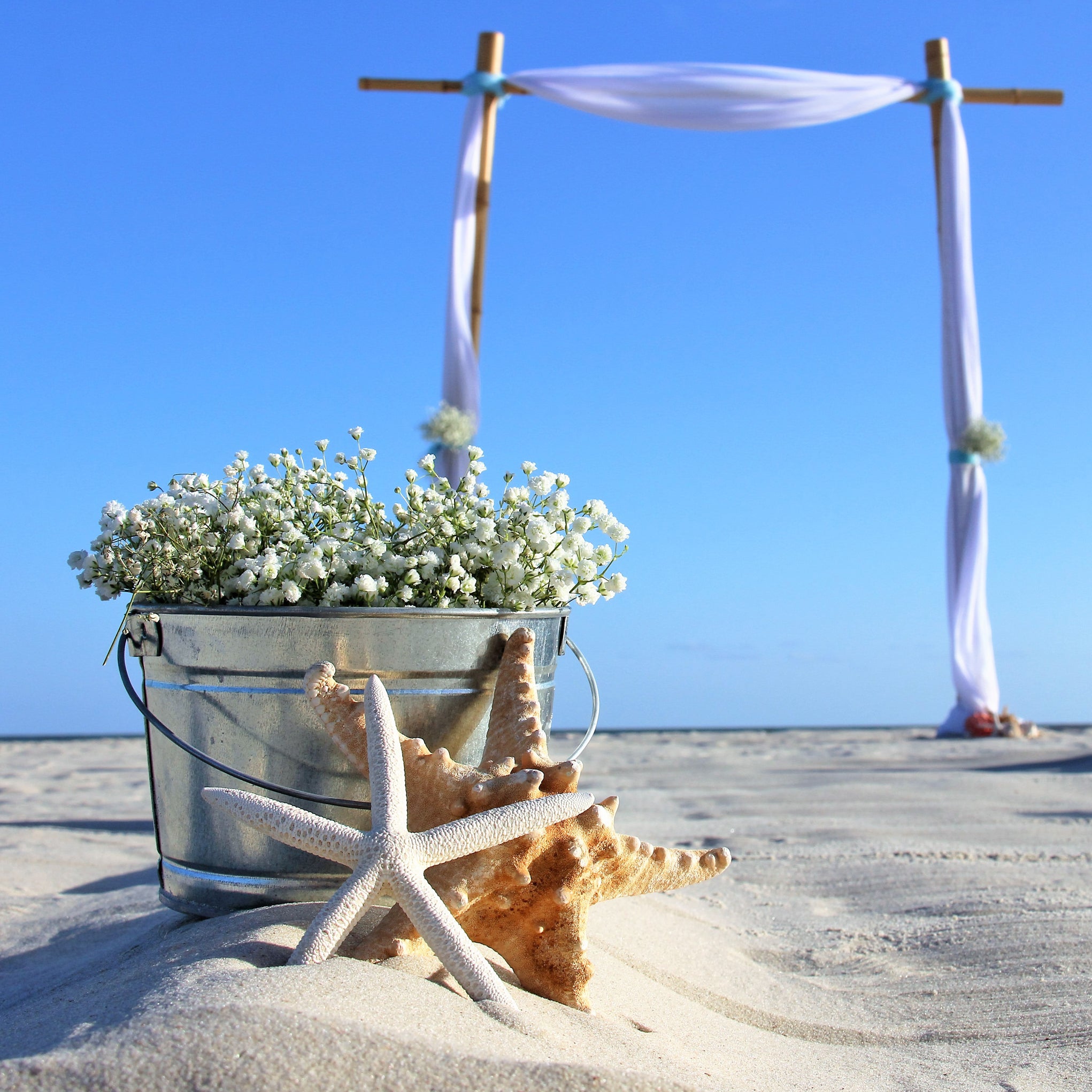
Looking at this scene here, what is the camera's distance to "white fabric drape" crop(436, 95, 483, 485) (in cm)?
665

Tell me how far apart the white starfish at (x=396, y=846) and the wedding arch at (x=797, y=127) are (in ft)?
15.1

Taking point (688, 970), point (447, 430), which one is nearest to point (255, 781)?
point (688, 970)

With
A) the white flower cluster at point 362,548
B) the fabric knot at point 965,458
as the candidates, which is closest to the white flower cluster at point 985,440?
the fabric knot at point 965,458

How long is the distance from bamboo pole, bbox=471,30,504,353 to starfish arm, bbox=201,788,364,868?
547 cm

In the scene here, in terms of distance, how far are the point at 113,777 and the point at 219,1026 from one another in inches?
198

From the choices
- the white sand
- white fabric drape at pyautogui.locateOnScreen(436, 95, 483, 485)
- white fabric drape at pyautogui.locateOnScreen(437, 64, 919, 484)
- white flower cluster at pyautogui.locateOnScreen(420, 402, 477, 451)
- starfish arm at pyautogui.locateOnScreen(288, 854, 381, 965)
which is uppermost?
white fabric drape at pyautogui.locateOnScreen(437, 64, 919, 484)

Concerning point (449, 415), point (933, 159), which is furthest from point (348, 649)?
point (933, 159)

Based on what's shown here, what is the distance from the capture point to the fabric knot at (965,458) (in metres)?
7.30

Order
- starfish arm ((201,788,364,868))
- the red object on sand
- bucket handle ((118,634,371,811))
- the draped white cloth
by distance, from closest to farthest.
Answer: starfish arm ((201,788,364,868))
bucket handle ((118,634,371,811))
the draped white cloth
the red object on sand

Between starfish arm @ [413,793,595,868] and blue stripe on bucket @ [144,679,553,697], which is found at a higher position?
blue stripe on bucket @ [144,679,553,697]

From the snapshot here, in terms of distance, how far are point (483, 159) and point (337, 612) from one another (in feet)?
18.8

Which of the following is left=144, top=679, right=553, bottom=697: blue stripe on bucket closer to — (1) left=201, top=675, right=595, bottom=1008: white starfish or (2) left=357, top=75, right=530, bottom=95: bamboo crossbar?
(1) left=201, top=675, right=595, bottom=1008: white starfish

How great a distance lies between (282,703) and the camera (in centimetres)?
211

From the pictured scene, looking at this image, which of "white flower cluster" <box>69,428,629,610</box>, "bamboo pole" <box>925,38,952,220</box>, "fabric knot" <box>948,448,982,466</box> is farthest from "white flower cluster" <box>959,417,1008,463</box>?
"white flower cluster" <box>69,428,629,610</box>
